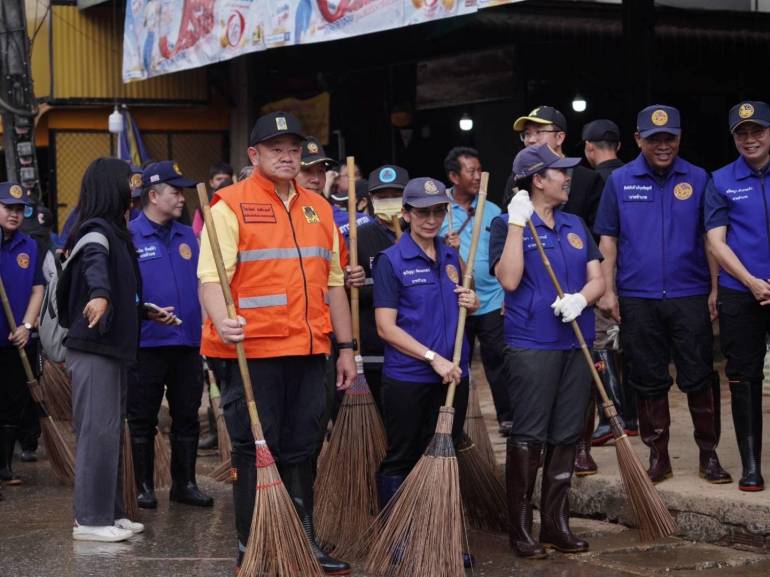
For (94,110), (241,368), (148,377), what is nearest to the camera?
(241,368)

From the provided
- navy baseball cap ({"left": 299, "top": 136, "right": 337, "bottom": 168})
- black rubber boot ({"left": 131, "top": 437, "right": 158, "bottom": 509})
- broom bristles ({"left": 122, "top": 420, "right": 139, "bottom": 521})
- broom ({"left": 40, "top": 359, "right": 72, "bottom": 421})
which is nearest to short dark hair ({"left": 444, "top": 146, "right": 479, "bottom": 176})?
navy baseball cap ({"left": 299, "top": 136, "right": 337, "bottom": 168})

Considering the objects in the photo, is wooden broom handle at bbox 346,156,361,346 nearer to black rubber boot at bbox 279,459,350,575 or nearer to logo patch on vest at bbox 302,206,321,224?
logo patch on vest at bbox 302,206,321,224

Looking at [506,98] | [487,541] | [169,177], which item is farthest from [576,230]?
[506,98]

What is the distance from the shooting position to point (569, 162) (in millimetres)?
6504

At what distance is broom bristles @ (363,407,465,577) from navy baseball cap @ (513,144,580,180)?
1.25 metres

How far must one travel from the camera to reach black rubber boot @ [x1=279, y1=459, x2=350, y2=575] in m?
6.11

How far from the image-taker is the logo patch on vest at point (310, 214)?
615cm

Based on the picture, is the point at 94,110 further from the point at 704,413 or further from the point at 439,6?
the point at 704,413

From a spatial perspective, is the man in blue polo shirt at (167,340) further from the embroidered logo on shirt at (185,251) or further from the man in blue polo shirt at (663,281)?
the man in blue polo shirt at (663,281)

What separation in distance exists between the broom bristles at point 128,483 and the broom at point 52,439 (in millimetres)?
1329

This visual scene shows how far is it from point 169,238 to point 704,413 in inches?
126

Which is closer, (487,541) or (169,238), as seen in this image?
(487,541)

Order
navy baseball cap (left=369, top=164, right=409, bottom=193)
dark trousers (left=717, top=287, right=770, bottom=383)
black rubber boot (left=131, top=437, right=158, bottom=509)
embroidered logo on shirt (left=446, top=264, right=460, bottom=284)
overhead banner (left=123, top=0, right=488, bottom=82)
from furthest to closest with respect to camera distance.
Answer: overhead banner (left=123, top=0, right=488, bottom=82) < black rubber boot (left=131, top=437, right=158, bottom=509) < navy baseball cap (left=369, top=164, right=409, bottom=193) < dark trousers (left=717, top=287, right=770, bottom=383) < embroidered logo on shirt (left=446, top=264, right=460, bottom=284)

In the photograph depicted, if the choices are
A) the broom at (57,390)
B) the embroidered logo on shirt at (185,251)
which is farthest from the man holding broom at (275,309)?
the broom at (57,390)
